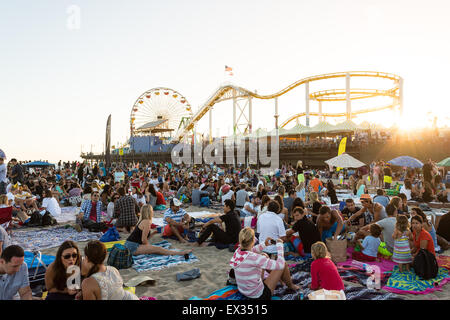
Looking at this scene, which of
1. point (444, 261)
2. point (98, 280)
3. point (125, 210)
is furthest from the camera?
point (125, 210)

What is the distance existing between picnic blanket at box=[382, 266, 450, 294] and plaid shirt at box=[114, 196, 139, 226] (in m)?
5.04

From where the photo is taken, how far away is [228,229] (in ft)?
19.3

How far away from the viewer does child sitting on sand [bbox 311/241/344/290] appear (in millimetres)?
3252

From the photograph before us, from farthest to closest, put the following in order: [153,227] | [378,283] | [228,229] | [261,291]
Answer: [153,227]
[228,229]
[378,283]
[261,291]

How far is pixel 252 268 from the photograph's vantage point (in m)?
3.30

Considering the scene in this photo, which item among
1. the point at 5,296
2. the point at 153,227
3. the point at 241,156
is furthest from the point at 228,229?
the point at 241,156

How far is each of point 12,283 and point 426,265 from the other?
4727 millimetres

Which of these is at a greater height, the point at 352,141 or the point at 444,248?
the point at 352,141

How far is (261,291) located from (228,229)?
2527 mm

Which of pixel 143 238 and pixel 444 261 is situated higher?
pixel 143 238

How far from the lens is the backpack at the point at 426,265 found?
412 cm

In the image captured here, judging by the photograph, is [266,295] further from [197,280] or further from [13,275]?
[13,275]

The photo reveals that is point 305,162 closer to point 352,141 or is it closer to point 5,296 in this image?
point 352,141

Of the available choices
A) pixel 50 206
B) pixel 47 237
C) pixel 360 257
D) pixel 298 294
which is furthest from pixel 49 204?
pixel 360 257
